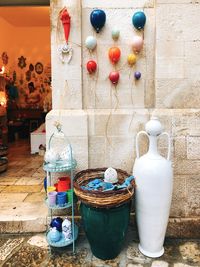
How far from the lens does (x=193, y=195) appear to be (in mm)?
2865

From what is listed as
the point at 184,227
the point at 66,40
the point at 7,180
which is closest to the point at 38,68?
the point at 7,180

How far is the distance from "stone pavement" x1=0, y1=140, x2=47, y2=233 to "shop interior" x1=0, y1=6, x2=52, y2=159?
2.70m

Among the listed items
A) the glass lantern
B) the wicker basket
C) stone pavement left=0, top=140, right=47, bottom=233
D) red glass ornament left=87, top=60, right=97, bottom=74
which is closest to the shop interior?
stone pavement left=0, top=140, right=47, bottom=233

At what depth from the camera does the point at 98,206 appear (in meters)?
2.27

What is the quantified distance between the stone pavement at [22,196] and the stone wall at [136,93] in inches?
30.1

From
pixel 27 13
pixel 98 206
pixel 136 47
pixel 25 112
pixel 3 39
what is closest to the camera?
pixel 98 206

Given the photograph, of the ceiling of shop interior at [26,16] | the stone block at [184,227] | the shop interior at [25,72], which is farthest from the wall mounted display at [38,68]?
the stone block at [184,227]

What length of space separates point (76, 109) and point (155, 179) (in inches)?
40.4

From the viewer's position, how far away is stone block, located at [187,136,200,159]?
9.23 feet

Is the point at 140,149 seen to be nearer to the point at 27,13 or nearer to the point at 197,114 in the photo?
the point at 197,114

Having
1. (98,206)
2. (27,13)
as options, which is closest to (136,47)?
(98,206)

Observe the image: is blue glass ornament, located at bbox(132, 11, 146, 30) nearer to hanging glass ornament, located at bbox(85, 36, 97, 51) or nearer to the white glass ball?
hanging glass ornament, located at bbox(85, 36, 97, 51)

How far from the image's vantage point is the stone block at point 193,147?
2.81 meters

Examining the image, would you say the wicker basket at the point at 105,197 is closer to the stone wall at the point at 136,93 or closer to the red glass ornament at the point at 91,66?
the stone wall at the point at 136,93
